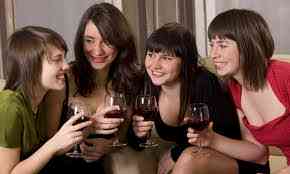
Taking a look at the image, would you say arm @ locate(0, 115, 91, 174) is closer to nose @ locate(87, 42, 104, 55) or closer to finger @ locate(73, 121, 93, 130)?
finger @ locate(73, 121, 93, 130)

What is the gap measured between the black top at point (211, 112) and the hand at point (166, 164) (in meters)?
0.03

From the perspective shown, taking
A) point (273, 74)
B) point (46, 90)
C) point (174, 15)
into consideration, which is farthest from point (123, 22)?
point (174, 15)

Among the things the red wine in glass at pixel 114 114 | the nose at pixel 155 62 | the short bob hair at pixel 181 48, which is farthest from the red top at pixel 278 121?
the red wine in glass at pixel 114 114

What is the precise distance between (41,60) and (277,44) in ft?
5.17

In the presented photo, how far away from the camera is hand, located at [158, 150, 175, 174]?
2.30 m

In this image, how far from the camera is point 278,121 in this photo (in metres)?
2.06

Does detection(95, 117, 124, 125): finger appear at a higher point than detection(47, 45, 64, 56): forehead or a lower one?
lower

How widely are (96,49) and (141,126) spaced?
0.40 metres

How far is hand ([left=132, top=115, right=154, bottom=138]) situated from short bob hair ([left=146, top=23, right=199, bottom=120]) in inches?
10.7

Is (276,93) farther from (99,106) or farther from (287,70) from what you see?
(99,106)

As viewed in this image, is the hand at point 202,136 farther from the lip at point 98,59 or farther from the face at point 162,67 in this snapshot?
the lip at point 98,59

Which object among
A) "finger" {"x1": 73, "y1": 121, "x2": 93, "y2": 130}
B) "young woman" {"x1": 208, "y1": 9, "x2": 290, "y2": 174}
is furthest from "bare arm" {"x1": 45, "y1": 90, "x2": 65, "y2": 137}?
"young woman" {"x1": 208, "y1": 9, "x2": 290, "y2": 174}

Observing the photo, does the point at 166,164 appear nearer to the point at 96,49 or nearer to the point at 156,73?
the point at 156,73

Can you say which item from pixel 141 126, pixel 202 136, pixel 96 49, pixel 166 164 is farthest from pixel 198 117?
pixel 96 49
